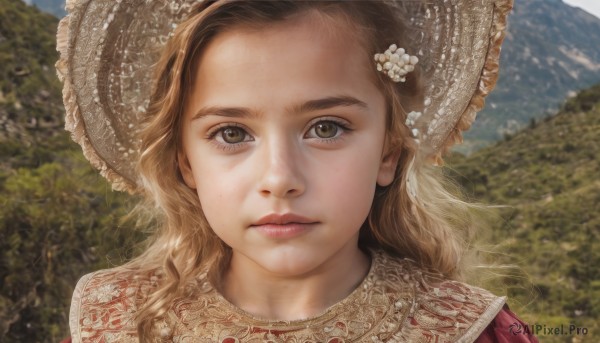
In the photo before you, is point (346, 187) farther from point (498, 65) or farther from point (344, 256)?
point (498, 65)

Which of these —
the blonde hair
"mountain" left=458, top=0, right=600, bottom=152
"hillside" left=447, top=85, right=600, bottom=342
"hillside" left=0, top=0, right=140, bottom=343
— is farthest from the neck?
"mountain" left=458, top=0, right=600, bottom=152

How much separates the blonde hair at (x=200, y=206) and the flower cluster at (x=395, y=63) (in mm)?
26

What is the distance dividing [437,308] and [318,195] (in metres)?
0.55

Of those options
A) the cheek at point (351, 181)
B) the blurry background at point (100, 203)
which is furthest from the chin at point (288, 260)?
the blurry background at point (100, 203)

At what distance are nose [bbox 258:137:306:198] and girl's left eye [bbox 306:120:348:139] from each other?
6 cm

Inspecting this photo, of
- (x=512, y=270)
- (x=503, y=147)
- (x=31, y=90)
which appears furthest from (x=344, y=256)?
(x=503, y=147)

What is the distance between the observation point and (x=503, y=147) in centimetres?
719

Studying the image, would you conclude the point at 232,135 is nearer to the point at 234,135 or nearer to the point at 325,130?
the point at 234,135

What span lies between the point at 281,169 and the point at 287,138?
0.09 meters

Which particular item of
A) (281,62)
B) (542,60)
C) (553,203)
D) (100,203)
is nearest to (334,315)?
(281,62)

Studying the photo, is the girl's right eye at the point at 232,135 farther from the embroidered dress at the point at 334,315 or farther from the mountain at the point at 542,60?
the mountain at the point at 542,60

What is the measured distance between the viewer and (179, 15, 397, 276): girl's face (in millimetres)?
1571

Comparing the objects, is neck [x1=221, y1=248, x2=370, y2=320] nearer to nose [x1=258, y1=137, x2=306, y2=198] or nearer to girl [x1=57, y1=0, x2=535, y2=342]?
girl [x1=57, y1=0, x2=535, y2=342]

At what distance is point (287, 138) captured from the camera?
1581mm
